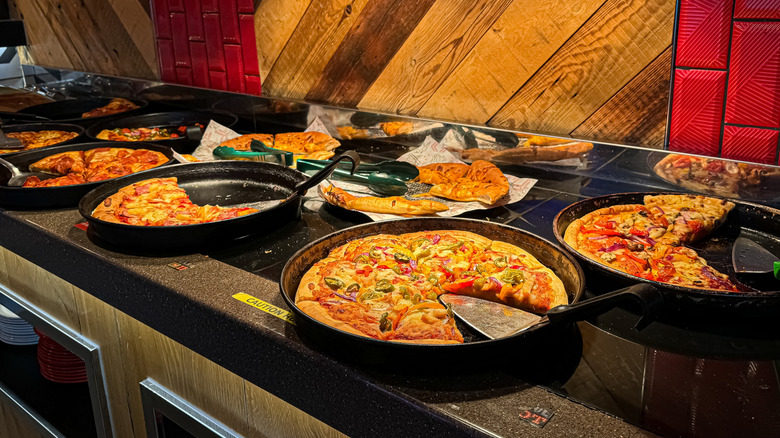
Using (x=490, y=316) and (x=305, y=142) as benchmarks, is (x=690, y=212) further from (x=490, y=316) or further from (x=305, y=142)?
(x=305, y=142)

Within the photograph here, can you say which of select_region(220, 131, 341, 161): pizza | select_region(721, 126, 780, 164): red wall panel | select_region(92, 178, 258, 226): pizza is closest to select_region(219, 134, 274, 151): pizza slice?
select_region(220, 131, 341, 161): pizza

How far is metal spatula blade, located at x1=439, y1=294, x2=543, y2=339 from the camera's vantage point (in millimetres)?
1167

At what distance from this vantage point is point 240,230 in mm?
1771

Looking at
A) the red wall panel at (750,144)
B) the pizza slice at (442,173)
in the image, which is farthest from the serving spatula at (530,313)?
the red wall panel at (750,144)

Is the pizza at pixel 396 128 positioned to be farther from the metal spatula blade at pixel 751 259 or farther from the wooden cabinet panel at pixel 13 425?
the wooden cabinet panel at pixel 13 425

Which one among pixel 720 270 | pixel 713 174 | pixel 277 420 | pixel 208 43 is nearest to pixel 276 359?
pixel 277 420

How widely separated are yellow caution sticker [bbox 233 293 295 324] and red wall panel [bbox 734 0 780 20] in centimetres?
157

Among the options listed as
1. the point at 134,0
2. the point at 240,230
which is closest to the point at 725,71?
the point at 240,230

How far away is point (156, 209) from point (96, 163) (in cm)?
72

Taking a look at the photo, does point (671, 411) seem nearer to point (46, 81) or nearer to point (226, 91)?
point (226, 91)

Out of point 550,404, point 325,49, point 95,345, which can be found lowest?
point 95,345

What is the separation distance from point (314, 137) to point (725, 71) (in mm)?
1612

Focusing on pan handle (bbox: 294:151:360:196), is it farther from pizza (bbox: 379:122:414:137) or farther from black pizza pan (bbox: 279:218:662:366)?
pizza (bbox: 379:122:414:137)

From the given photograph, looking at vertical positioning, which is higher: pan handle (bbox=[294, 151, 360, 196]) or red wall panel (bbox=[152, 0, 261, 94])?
red wall panel (bbox=[152, 0, 261, 94])
